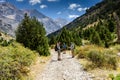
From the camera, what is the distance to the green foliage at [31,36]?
3497 centimetres

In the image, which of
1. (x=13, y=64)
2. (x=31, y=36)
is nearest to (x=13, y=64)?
(x=13, y=64)

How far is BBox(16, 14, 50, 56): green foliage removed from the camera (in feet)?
115

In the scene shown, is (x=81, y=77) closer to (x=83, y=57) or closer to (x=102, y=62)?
(x=102, y=62)

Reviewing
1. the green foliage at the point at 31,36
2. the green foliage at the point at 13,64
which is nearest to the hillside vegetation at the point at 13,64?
the green foliage at the point at 13,64

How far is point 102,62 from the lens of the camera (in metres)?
22.0

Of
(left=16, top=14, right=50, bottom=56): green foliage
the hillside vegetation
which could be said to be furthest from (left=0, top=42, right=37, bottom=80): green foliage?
(left=16, top=14, right=50, bottom=56): green foliage

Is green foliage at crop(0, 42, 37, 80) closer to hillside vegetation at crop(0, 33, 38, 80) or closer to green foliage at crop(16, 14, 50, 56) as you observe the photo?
hillside vegetation at crop(0, 33, 38, 80)

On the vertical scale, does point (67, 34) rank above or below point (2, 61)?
above

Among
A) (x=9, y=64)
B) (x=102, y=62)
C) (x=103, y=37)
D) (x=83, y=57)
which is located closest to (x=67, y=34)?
(x=103, y=37)

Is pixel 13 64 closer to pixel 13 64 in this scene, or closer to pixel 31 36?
pixel 13 64

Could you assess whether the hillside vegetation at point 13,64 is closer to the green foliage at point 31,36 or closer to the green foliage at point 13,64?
the green foliage at point 13,64

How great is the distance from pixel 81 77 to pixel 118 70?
12.4 feet

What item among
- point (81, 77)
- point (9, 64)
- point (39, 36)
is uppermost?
point (39, 36)

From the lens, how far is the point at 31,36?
3509 cm
